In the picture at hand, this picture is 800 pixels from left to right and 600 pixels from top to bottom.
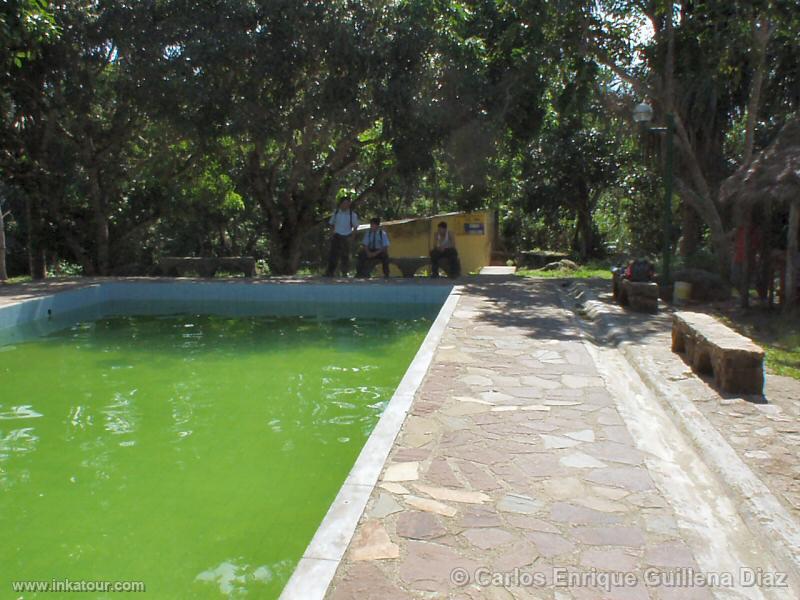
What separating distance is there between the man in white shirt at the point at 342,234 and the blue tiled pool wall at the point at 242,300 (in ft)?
5.92

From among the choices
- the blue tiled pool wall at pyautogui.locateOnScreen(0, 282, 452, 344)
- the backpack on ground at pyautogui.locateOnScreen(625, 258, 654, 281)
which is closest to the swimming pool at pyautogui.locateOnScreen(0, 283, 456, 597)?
the blue tiled pool wall at pyautogui.locateOnScreen(0, 282, 452, 344)

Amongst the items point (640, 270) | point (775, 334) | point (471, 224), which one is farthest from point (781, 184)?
point (471, 224)

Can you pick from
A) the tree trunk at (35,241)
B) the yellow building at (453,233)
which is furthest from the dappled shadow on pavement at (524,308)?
the tree trunk at (35,241)

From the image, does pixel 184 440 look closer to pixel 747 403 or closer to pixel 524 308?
pixel 747 403

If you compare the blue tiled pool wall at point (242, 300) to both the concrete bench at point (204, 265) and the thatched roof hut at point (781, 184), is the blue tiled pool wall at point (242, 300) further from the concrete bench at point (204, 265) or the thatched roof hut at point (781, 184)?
the thatched roof hut at point (781, 184)

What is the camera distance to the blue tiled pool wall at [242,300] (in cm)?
1282

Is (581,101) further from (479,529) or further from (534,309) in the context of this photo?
(479,529)

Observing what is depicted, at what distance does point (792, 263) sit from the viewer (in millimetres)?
9695

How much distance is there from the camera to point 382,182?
1930 cm

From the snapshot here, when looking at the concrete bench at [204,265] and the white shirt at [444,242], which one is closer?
the white shirt at [444,242]

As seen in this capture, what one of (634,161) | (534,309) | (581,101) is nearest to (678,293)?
(534,309)

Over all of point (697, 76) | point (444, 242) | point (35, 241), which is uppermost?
point (697, 76)

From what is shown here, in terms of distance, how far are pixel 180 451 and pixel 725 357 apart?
4.48 m

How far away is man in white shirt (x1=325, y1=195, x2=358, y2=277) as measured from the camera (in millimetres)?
15227
